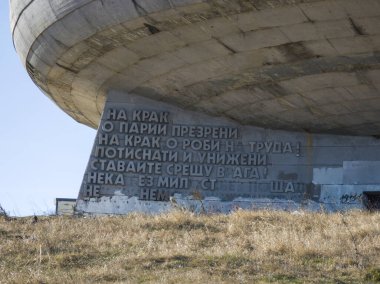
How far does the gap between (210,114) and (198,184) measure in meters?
2.06

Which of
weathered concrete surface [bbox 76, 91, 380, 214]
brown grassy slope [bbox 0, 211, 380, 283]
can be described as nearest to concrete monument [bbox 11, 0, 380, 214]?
weathered concrete surface [bbox 76, 91, 380, 214]

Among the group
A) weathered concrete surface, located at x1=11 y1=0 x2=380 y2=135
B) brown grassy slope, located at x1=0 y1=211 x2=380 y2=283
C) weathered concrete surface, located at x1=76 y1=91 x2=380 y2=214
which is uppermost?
weathered concrete surface, located at x1=11 y1=0 x2=380 y2=135

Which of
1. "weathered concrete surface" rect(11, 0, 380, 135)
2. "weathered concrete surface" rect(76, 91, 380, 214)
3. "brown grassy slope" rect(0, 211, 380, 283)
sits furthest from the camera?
"weathered concrete surface" rect(76, 91, 380, 214)

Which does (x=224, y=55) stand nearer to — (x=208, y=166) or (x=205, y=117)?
(x=205, y=117)

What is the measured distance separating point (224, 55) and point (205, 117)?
13.2 ft

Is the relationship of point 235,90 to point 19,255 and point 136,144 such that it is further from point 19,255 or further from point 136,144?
point 19,255

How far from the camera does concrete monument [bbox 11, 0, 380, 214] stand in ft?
52.9

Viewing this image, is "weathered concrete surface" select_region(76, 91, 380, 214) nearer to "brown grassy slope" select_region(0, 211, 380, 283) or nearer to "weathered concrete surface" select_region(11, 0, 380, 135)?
"weathered concrete surface" select_region(11, 0, 380, 135)

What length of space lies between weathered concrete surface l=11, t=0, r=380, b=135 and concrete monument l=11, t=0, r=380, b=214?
51mm

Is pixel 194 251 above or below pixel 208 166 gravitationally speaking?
below

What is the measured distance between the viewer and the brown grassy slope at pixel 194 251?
7.57 metres

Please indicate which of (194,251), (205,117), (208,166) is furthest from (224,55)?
(194,251)

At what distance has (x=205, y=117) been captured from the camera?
64.4 feet

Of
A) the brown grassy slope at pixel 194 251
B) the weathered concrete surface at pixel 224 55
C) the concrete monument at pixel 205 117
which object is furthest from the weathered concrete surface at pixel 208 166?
the brown grassy slope at pixel 194 251
